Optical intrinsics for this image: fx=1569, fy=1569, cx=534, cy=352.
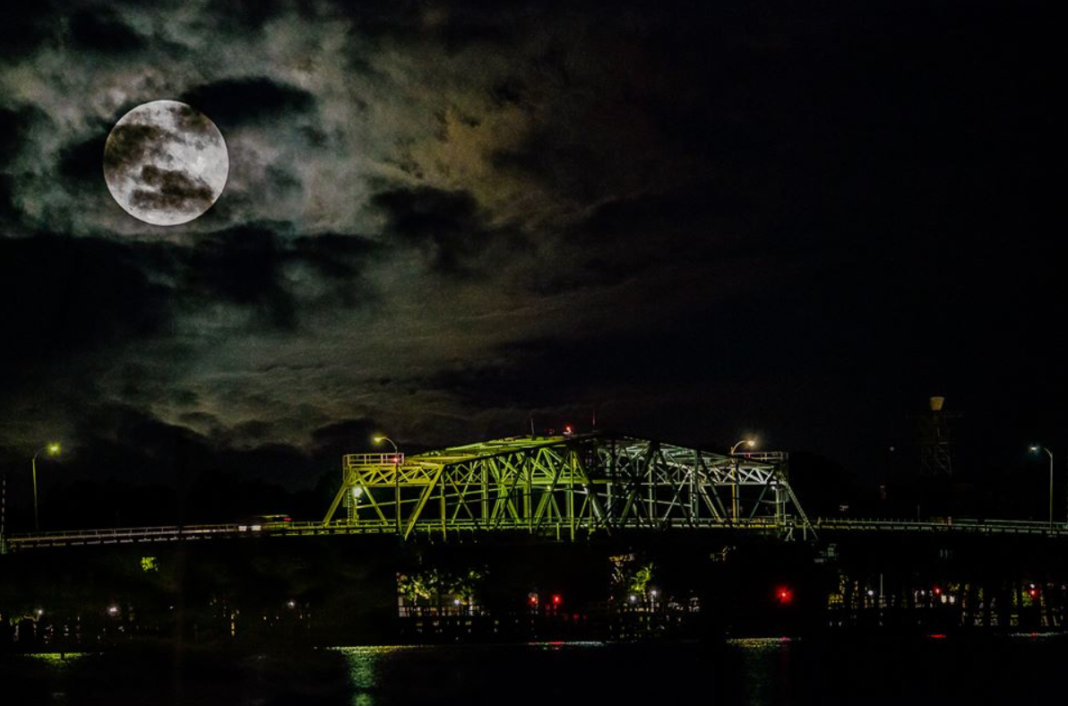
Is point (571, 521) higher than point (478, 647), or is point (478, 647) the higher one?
point (571, 521)

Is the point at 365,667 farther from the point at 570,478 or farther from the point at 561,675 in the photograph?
the point at 570,478

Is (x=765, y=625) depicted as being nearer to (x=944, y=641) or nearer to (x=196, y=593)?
(x=944, y=641)

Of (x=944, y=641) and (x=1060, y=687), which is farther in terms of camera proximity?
(x=944, y=641)

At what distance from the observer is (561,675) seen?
4459 inches

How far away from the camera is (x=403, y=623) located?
136m

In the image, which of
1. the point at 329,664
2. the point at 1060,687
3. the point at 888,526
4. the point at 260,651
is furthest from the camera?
the point at 888,526

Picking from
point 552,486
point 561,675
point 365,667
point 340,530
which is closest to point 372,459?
point 340,530

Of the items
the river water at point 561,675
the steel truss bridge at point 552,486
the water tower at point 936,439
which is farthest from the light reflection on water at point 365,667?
the water tower at point 936,439

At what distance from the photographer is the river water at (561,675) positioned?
10419cm

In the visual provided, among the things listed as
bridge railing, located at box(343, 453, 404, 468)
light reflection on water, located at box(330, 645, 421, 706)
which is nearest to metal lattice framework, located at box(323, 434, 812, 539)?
bridge railing, located at box(343, 453, 404, 468)

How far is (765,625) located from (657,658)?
60.6 feet

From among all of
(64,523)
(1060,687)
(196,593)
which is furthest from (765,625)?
(64,523)

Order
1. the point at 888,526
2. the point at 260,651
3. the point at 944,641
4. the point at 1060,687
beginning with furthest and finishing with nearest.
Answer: the point at 888,526 → the point at 944,641 → the point at 260,651 → the point at 1060,687

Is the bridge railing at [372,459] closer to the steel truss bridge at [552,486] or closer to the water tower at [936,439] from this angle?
the steel truss bridge at [552,486]
